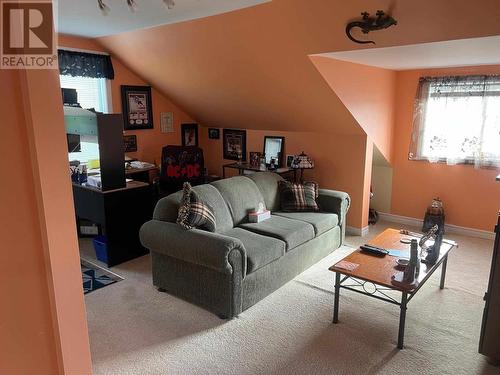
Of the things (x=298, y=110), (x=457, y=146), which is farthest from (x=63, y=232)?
(x=457, y=146)

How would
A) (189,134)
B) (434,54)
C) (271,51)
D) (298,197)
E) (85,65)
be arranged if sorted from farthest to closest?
(189,134), (85,65), (298,197), (271,51), (434,54)

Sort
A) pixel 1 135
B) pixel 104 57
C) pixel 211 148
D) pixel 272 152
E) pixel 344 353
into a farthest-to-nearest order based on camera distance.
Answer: pixel 211 148
pixel 272 152
pixel 104 57
pixel 344 353
pixel 1 135

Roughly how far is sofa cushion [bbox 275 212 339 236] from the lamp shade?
2.89 feet

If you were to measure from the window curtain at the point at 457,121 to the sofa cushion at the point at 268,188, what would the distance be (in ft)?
6.62

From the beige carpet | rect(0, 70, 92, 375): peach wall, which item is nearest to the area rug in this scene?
the beige carpet

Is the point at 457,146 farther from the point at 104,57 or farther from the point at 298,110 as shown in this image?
the point at 104,57

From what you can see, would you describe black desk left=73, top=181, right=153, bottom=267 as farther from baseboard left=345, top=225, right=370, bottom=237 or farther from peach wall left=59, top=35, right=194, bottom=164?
baseboard left=345, top=225, right=370, bottom=237

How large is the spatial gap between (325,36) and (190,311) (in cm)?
245

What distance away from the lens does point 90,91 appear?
4711mm

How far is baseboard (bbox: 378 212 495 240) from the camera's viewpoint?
14.5 ft

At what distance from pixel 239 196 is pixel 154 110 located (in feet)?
8.13

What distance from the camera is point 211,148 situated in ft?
19.3
